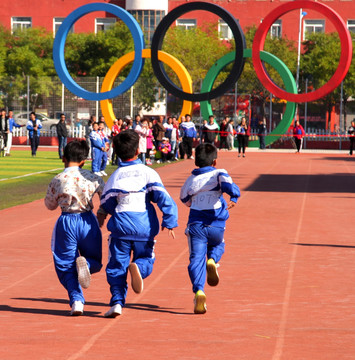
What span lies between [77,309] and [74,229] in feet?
2.08

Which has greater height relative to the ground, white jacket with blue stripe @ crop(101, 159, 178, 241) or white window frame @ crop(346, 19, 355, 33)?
white window frame @ crop(346, 19, 355, 33)

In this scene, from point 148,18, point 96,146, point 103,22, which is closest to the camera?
point 96,146

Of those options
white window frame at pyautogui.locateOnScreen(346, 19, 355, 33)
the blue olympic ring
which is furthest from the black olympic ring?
white window frame at pyautogui.locateOnScreen(346, 19, 355, 33)

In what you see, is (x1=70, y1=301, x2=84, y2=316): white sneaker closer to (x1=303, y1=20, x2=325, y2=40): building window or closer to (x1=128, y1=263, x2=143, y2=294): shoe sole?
(x1=128, y1=263, x2=143, y2=294): shoe sole

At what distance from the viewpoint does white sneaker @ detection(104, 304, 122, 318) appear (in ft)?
21.1

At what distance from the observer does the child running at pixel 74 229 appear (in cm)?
657

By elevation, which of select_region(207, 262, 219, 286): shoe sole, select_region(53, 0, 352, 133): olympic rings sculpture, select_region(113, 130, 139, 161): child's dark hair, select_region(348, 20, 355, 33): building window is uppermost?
select_region(348, 20, 355, 33): building window

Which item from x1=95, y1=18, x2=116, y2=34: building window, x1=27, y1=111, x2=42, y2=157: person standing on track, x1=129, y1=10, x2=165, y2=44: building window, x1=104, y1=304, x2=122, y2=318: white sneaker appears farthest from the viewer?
x1=95, y1=18, x2=116, y2=34: building window

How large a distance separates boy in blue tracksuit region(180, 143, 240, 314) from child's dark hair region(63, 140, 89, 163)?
102 cm

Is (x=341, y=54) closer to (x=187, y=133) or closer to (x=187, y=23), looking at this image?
(x=187, y=133)

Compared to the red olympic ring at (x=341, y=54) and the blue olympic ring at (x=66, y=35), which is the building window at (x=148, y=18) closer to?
the blue olympic ring at (x=66, y=35)

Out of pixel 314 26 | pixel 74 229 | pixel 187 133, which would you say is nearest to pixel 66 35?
pixel 187 133

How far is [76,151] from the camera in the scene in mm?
6770

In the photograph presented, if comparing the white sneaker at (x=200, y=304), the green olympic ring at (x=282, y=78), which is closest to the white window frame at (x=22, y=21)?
the green olympic ring at (x=282, y=78)
